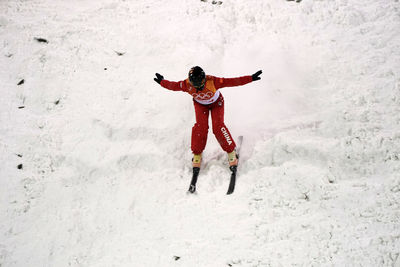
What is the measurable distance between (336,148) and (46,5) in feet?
35.3

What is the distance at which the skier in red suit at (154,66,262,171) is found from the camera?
5.60 m

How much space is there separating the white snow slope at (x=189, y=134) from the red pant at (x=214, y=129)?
64cm

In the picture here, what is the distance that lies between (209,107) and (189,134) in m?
1.13

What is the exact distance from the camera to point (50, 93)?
7820 mm

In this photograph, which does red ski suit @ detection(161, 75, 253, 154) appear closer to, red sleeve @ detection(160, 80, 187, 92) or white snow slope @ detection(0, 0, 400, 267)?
red sleeve @ detection(160, 80, 187, 92)

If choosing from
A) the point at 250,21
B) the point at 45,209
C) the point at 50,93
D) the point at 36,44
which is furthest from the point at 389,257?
the point at 36,44

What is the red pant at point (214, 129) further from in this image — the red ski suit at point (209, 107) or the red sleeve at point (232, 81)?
the red sleeve at point (232, 81)

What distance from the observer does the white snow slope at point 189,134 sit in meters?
4.92

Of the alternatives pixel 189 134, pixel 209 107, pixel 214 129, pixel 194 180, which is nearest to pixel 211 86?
pixel 209 107

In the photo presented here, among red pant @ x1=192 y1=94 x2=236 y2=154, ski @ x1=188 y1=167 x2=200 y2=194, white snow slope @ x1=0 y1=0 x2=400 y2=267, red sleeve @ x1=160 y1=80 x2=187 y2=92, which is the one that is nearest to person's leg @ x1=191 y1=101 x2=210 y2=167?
red pant @ x1=192 y1=94 x2=236 y2=154

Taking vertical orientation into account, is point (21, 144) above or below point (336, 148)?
below

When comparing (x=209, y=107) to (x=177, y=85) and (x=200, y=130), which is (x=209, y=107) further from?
(x=177, y=85)

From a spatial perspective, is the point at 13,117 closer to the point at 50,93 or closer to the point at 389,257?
the point at 50,93

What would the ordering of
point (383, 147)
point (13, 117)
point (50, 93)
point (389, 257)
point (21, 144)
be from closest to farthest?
point (389, 257) → point (383, 147) → point (21, 144) → point (13, 117) → point (50, 93)
